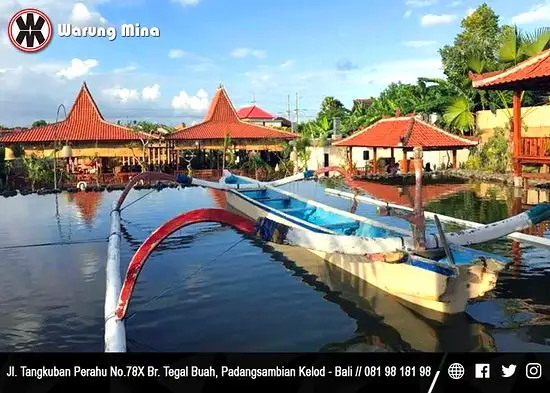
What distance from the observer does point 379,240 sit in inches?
207

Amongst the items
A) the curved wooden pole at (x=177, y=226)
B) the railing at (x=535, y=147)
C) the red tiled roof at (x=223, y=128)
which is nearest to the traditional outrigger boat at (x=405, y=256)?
the curved wooden pole at (x=177, y=226)

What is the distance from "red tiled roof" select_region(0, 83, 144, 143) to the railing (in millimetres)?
14568

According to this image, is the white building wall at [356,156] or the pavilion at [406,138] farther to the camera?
the white building wall at [356,156]

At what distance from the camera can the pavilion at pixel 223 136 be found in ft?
76.0

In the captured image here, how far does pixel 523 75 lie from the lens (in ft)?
39.4

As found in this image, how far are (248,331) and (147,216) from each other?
27.4 ft

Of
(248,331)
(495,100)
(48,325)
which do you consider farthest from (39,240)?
(495,100)
